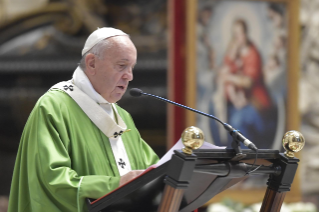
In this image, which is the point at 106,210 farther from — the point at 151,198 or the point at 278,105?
the point at 278,105

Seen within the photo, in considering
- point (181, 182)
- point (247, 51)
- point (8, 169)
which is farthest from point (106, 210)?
point (8, 169)

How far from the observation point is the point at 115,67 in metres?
2.61

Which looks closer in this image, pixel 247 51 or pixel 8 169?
pixel 247 51

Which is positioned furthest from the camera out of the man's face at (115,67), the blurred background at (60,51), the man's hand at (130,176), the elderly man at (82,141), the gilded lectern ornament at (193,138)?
the blurred background at (60,51)

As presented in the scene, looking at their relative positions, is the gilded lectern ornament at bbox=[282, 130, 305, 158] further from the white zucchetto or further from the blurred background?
the blurred background

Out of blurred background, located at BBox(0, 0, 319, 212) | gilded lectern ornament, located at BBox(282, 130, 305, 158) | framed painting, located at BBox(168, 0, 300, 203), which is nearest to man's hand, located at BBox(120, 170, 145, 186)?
gilded lectern ornament, located at BBox(282, 130, 305, 158)

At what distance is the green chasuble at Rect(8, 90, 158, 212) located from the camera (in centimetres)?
216

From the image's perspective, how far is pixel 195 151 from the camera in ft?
5.93

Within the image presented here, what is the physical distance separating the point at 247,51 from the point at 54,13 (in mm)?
2821

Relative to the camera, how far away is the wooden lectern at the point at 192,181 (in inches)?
69.6

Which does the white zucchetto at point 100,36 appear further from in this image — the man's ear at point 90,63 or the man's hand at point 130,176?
the man's hand at point 130,176

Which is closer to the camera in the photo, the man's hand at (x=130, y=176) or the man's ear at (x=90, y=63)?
the man's hand at (x=130, y=176)

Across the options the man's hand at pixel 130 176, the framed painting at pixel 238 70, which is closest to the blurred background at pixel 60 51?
the framed painting at pixel 238 70

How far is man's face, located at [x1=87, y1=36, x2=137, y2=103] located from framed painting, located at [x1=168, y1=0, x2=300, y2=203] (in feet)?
7.55
